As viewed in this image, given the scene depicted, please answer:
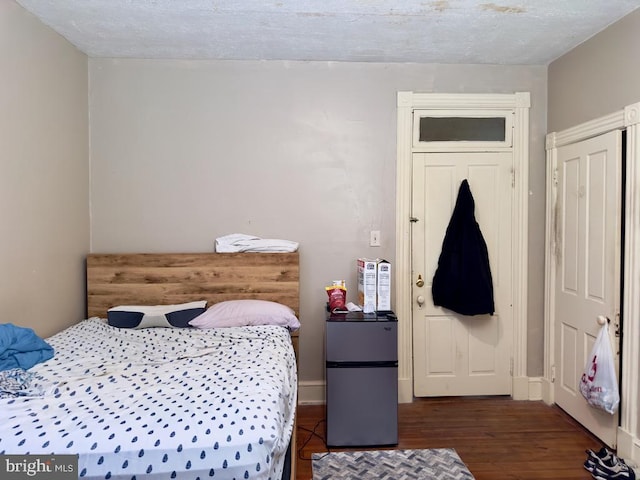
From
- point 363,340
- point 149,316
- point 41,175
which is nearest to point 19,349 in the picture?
point 149,316

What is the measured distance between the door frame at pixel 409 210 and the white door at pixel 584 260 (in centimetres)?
23

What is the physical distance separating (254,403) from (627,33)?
108 inches

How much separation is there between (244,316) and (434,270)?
1.46 m

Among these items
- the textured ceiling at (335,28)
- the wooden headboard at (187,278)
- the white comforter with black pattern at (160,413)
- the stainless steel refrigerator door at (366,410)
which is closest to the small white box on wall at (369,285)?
the stainless steel refrigerator door at (366,410)

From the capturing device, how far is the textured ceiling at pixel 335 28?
225 centimetres

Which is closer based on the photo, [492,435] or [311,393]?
[492,435]

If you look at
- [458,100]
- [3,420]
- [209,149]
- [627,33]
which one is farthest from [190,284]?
[627,33]

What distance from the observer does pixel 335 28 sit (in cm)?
251

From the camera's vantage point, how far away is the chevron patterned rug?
2211 mm

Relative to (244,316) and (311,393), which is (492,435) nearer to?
(311,393)

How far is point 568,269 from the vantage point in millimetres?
2879

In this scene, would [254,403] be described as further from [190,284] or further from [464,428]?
[464,428]

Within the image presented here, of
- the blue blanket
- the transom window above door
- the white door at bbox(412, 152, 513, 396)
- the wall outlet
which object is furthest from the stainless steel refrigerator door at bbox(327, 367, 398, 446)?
the transom window above door

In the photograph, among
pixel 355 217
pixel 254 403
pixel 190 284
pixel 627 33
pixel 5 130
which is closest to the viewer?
pixel 254 403
